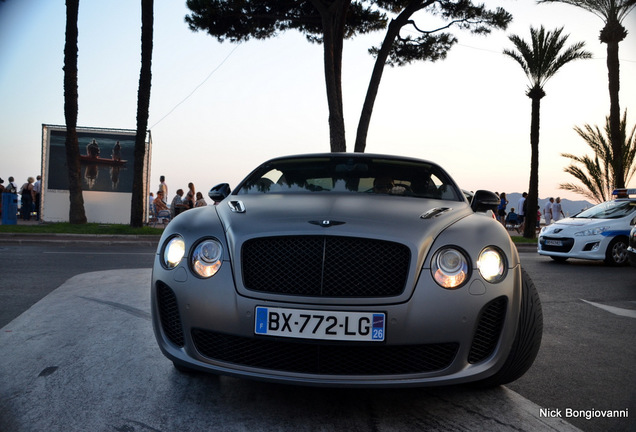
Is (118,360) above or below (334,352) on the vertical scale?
below

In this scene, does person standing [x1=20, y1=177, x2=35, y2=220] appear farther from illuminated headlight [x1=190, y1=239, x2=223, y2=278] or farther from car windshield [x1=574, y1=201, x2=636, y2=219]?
illuminated headlight [x1=190, y1=239, x2=223, y2=278]

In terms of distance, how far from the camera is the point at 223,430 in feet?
9.55

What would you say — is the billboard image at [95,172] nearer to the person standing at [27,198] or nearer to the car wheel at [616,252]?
the person standing at [27,198]

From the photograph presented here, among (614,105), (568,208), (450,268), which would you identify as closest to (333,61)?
(614,105)

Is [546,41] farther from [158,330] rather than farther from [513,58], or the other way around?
[158,330]

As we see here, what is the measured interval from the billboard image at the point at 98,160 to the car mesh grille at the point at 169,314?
20.2 meters

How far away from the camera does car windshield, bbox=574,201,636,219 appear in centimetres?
1330

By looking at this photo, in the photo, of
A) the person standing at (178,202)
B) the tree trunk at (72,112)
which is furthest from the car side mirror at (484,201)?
the tree trunk at (72,112)

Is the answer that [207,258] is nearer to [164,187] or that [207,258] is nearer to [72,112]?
[72,112]

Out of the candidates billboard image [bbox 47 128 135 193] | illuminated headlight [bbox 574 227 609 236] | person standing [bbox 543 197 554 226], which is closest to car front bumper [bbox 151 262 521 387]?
illuminated headlight [bbox 574 227 609 236]

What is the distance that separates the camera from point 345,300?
2990 mm

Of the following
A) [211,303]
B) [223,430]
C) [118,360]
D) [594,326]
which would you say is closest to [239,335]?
[211,303]

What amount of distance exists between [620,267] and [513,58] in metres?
13.5

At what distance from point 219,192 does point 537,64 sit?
21.1 meters
